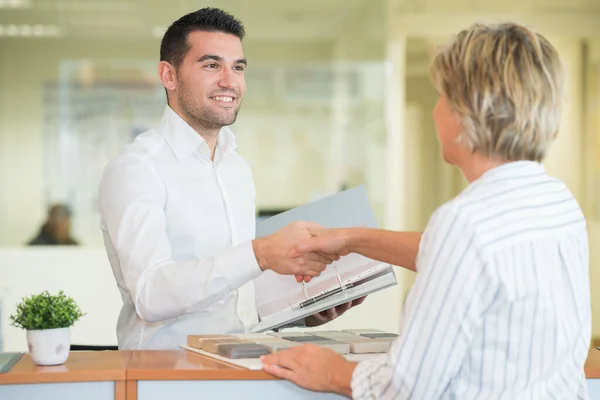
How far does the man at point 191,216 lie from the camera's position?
91.6 inches

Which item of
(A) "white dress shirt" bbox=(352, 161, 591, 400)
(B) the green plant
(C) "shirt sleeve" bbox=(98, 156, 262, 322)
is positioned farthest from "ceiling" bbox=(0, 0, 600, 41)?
(A) "white dress shirt" bbox=(352, 161, 591, 400)

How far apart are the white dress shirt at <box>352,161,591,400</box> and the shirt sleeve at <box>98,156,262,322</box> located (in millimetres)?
736

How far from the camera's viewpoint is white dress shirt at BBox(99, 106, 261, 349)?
92.1 inches

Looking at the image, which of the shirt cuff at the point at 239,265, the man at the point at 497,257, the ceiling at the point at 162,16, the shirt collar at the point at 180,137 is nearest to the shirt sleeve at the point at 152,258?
the shirt cuff at the point at 239,265

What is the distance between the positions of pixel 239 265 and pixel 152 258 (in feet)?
0.89

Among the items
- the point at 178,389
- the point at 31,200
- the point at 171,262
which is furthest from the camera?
the point at 31,200

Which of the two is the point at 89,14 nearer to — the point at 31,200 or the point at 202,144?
the point at 31,200

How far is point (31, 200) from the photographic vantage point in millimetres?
5641

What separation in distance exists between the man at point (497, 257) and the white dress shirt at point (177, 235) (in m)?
0.72

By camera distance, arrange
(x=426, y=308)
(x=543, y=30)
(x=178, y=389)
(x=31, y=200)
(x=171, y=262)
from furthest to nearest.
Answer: (x=543, y=30)
(x=31, y=200)
(x=171, y=262)
(x=178, y=389)
(x=426, y=308)

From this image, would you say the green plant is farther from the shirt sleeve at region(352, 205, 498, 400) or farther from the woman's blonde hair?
the woman's blonde hair

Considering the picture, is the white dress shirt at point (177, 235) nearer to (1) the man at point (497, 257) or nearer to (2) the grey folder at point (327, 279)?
(2) the grey folder at point (327, 279)

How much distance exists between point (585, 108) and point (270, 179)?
215 centimetres

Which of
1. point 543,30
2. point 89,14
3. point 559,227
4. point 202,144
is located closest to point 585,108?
point 543,30
